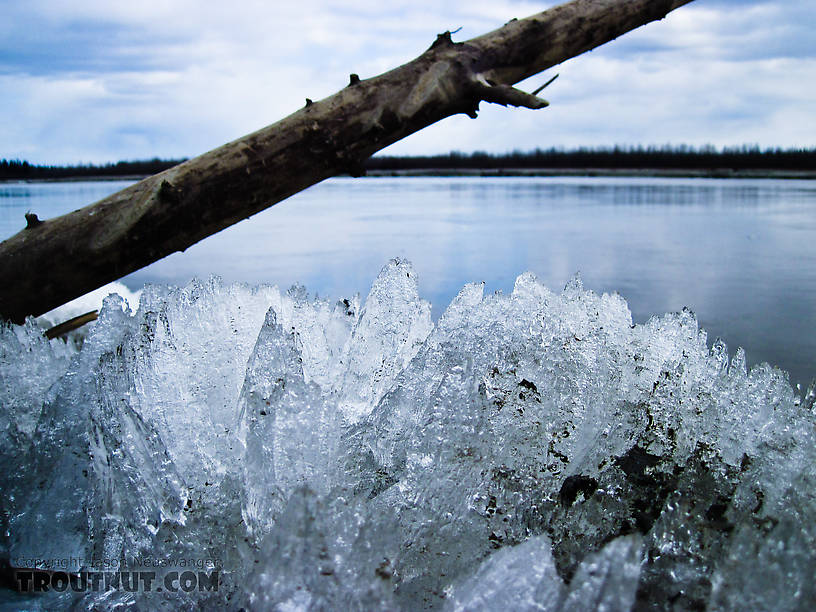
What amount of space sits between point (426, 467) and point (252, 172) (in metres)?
0.99

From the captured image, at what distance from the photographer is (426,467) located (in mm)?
1298

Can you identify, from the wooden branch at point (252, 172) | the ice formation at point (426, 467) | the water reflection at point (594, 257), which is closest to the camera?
the ice formation at point (426, 467)

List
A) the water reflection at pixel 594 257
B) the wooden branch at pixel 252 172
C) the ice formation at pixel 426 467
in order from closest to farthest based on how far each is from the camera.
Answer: the ice formation at pixel 426 467, the wooden branch at pixel 252 172, the water reflection at pixel 594 257

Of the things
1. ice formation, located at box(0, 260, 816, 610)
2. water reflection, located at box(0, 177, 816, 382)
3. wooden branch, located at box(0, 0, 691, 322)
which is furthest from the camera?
water reflection, located at box(0, 177, 816, 382)

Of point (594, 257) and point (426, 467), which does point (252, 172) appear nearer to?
point (426, 467)

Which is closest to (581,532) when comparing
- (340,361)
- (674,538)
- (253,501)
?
(674,538)

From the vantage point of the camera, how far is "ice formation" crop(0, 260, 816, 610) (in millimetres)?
1062

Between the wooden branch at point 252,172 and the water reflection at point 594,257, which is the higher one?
the wooden branch at point 252,172

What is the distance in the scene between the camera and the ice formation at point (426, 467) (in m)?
1.06

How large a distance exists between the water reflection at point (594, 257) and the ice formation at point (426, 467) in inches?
20.6

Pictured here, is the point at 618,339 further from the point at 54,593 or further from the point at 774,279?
the point at 774,279

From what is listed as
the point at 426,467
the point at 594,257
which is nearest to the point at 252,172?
the point at 426,467

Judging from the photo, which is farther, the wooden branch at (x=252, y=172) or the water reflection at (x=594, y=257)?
the water reflection at (x=594, y=257)

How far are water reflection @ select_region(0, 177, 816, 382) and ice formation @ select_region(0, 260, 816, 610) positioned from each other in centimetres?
52
